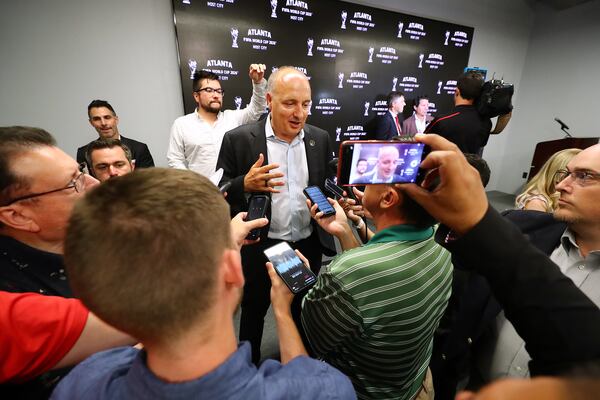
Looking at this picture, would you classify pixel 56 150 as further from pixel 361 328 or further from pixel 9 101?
pixel 9 101

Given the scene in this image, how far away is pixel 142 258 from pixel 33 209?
73 cm

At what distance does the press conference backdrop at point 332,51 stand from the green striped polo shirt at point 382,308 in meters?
2.92

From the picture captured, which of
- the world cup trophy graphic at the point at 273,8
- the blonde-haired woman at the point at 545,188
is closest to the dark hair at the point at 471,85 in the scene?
the blonde-haired woman at the point at 545,188

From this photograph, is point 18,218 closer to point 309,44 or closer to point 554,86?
point 309,44

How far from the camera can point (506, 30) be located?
201 inches

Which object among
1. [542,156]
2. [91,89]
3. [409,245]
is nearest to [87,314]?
[409,245]

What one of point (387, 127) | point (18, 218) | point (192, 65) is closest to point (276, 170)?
point (18, 218)

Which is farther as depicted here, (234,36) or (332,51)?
(332,51)

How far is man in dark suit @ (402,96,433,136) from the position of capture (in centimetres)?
439

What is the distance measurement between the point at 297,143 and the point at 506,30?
18.7ft

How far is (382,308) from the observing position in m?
0.81

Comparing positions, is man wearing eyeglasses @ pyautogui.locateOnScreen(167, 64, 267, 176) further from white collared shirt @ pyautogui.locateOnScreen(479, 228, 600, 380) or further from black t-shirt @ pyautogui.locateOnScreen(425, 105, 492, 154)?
white collared shirt @ pyautogui.locateOnScreen(479, 228, 600, 380)

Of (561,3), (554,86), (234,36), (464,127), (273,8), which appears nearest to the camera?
(464,127)

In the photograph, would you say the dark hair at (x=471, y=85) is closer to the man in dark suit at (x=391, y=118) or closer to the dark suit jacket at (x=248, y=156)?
the man in dark suit at (x=391, y=118)
